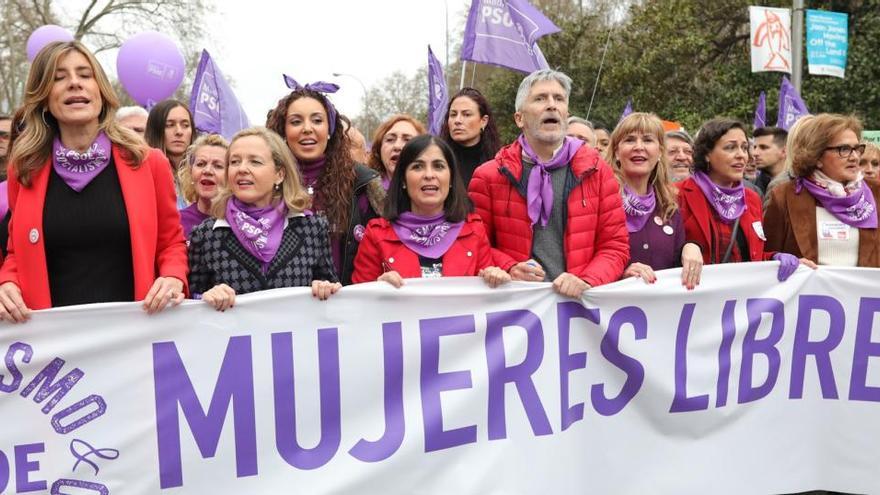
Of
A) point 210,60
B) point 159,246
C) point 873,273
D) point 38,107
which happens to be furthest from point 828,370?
point 210,60

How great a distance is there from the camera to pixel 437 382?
3.52 metres

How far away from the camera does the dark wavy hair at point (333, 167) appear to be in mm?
4066

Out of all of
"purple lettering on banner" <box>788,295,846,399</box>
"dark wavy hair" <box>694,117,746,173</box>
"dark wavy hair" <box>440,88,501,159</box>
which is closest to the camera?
"purple lettering on banner" <box>788,295,846,399</box>

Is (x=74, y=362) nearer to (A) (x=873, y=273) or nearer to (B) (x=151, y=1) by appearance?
(A) (x=873, y=273)

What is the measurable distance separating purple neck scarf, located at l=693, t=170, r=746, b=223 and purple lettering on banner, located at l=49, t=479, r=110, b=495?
3032 millimetres

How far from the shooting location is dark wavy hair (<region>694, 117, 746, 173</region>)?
442 cm

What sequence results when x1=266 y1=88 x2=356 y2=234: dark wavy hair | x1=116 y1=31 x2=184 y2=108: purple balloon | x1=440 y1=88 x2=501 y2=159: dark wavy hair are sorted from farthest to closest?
x1=116 y1=31 x2=184 y2=108: purple balloon
x1=440 y1=88 x2=501 y2=159: dark wavy hair
x1=266 y1=88 x2=356 y2=234: dark wavy hair

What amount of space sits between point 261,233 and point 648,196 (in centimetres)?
191

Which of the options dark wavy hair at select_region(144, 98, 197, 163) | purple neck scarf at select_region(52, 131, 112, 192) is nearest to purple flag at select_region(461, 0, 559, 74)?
dark wavy hair at select_region(144, 98, 197, 163)

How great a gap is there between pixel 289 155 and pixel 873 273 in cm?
271

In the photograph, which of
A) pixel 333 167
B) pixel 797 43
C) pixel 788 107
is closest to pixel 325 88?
pixel 333 167

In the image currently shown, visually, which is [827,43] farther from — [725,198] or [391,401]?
[391,401]

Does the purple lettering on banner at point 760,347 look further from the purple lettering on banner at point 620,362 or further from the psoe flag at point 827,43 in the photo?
the psoe flag at point 827,43

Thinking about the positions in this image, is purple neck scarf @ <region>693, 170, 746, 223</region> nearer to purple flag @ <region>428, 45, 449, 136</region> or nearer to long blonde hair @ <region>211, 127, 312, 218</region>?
long blonde hair @ <region>211, 127, 312, 218</region>
